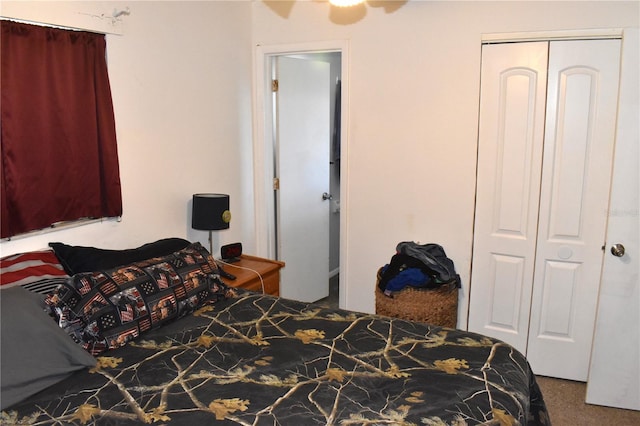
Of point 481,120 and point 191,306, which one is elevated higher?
point 481,120

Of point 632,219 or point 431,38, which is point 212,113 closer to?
point 431,38

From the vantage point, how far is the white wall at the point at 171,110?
99.1 inches

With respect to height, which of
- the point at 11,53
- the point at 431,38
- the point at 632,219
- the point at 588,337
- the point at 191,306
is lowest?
the point at 588,337

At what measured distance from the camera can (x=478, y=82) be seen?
304 centimetres

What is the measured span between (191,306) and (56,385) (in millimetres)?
670

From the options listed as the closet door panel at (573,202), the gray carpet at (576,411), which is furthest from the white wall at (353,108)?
the gray carpet at (576,411)

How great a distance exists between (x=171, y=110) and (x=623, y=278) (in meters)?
2.62

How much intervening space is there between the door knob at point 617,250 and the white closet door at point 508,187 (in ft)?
1.47

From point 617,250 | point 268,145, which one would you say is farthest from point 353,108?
point 617,250

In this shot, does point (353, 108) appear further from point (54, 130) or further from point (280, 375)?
point (280, 375)

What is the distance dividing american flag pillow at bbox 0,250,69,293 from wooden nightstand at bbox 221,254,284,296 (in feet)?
3.09

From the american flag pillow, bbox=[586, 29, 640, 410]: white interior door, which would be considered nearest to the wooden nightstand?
the american flag pillow

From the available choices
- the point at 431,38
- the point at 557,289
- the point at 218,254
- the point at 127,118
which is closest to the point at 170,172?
the point at 127,118

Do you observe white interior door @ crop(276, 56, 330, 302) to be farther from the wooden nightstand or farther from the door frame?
the wooden nightstand
